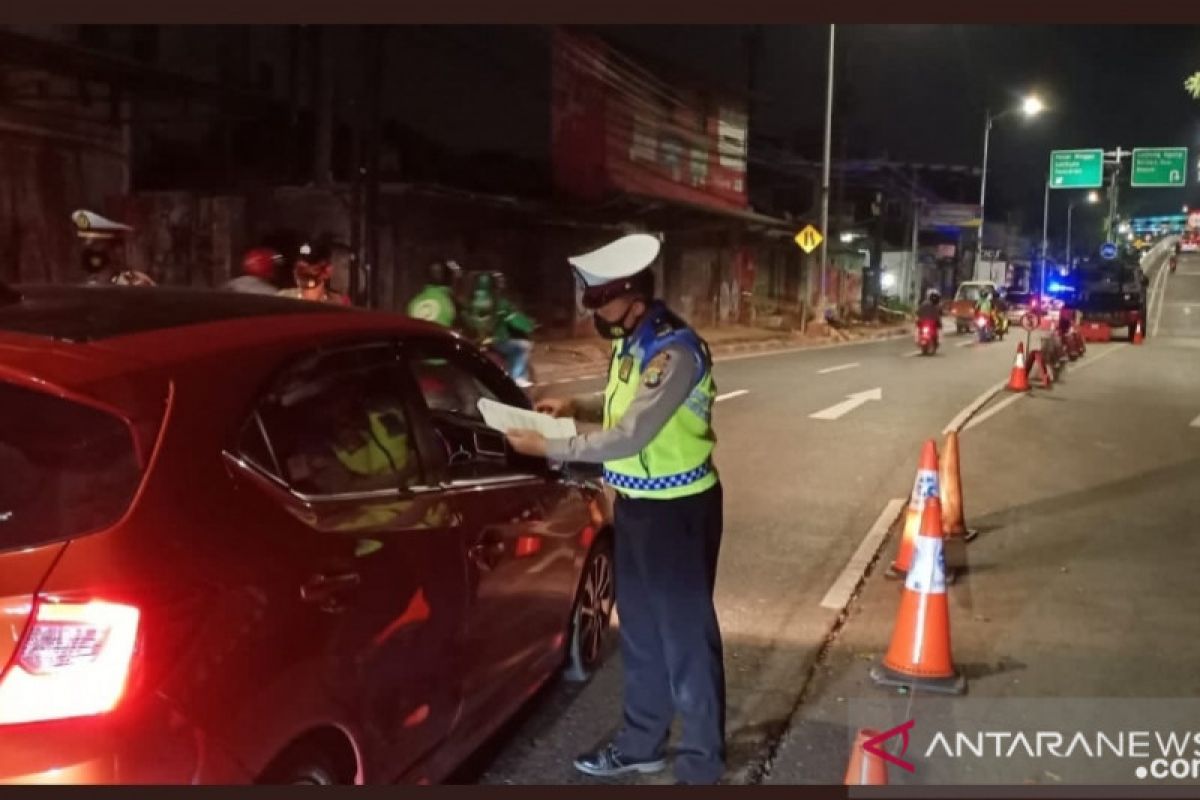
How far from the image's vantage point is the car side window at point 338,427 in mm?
2943

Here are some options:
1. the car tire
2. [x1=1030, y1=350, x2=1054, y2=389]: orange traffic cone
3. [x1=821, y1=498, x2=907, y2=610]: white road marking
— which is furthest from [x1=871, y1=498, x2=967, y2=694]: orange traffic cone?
[x1=1030, y1=350, x2=1054, y2=389]: orange traffic cone

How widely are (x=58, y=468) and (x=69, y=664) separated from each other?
43 centimetres

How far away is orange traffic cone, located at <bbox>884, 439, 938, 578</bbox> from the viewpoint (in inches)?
251

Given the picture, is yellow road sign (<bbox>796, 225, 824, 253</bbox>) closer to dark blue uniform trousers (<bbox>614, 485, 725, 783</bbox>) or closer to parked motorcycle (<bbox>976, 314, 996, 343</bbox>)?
parked motorcycle (<bbox>976, 314, 996, 343</bbox>)

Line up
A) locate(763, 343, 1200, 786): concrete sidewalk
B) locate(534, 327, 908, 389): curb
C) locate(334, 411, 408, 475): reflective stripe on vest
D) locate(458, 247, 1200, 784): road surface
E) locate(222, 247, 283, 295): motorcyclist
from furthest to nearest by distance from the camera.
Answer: locate(534, 327, 908, 389): curb → locate(222, 247, 283, 295): motorcyclist → locate(458, 247, 1200, 784): road surface → locate(763, 343, 1200, 786): concrete sidewalk → locate(334, 411, 408, 475): reflective stripe on vest

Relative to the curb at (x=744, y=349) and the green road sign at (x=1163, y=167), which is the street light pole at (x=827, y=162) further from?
the green road sign at (x=1163, y=167)

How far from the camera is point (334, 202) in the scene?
21047mm

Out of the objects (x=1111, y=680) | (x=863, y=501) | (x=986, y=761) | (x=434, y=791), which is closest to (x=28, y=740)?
(x=434, y=791)

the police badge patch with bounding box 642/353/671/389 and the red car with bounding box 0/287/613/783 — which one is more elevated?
the police badge patch with bounding box 642/353/671/389

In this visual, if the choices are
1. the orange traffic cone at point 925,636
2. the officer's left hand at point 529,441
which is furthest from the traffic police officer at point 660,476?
the orange traffic cone at point 925,636

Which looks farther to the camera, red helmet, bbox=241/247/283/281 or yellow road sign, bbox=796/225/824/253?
yellow road sign, bbox=796/225/824/253

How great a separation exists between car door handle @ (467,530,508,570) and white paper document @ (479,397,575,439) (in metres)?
0.35

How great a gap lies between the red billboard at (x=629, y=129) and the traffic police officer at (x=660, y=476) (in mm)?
25199

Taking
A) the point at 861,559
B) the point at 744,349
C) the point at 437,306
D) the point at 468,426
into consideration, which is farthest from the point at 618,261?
the point at 744,349
